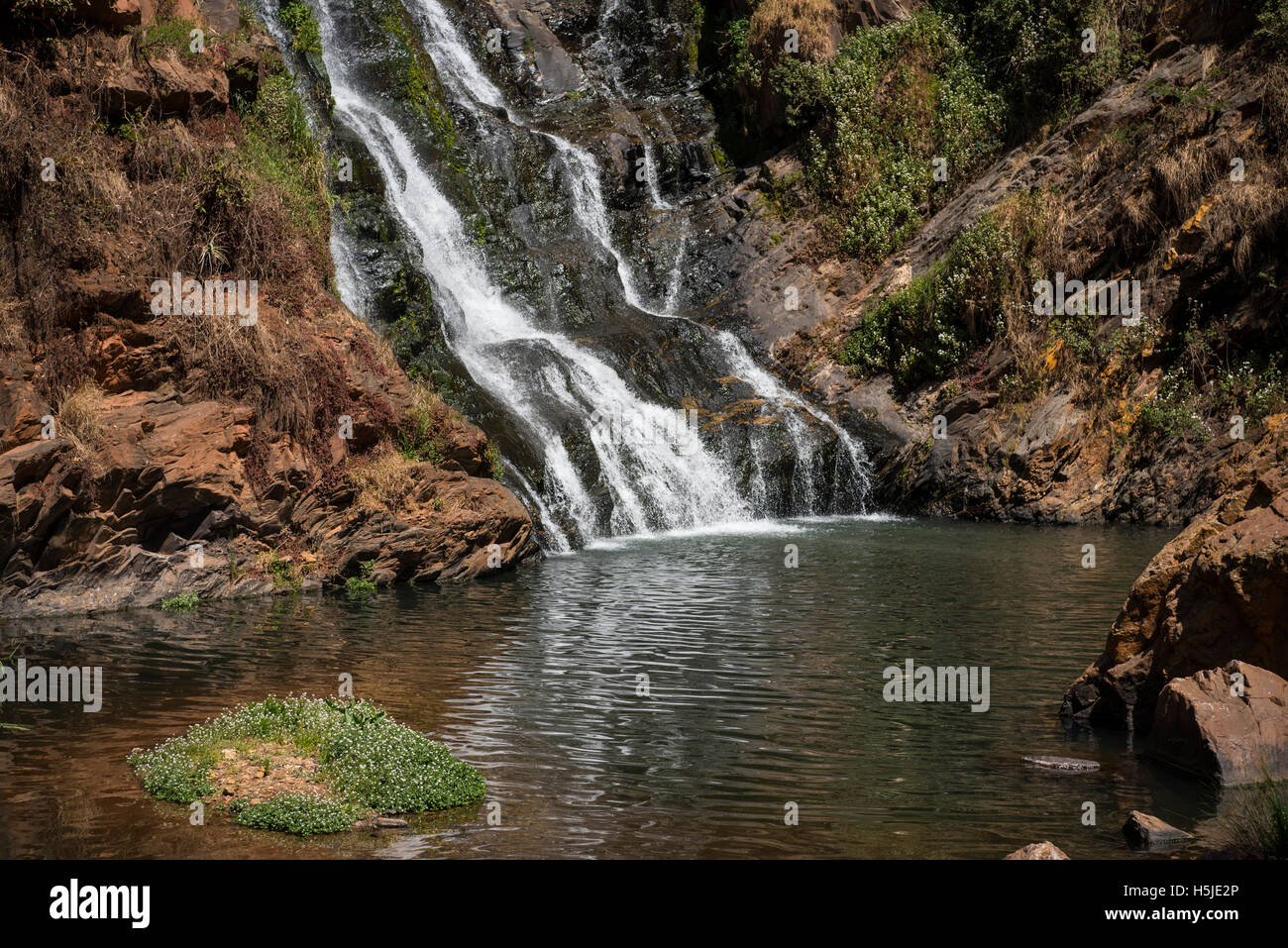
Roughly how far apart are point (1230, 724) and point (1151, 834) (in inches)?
58.2

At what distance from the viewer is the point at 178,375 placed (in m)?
15.0

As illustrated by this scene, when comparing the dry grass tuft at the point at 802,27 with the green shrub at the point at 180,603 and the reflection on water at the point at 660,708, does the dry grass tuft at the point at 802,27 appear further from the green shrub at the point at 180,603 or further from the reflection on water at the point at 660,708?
the green shrub at the point at 180,603

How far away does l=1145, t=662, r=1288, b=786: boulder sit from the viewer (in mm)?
7395

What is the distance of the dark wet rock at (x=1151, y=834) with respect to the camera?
21.4ft

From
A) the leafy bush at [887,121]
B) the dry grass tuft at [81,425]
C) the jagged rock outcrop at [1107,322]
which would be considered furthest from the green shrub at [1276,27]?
the dry grass tuft at [81,425]

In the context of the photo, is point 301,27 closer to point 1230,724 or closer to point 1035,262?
point 1035,262

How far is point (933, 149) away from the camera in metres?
29.9

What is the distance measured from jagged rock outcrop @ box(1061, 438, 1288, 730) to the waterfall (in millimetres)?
11734

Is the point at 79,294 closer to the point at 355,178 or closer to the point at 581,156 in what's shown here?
Result: the point at 355,178

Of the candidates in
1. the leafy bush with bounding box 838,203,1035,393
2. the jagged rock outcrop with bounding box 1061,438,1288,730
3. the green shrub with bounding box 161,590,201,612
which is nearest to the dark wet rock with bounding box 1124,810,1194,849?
the jagged rock outcrop with bounding box 1061,438,1288,730

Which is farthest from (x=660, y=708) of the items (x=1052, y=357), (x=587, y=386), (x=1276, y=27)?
(x=1276, y=27)

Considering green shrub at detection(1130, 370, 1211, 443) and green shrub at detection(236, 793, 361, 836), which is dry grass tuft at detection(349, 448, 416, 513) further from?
green shrub at detection(1130, 370, 1211, 443)

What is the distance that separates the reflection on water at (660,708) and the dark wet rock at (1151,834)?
254 millimetres
